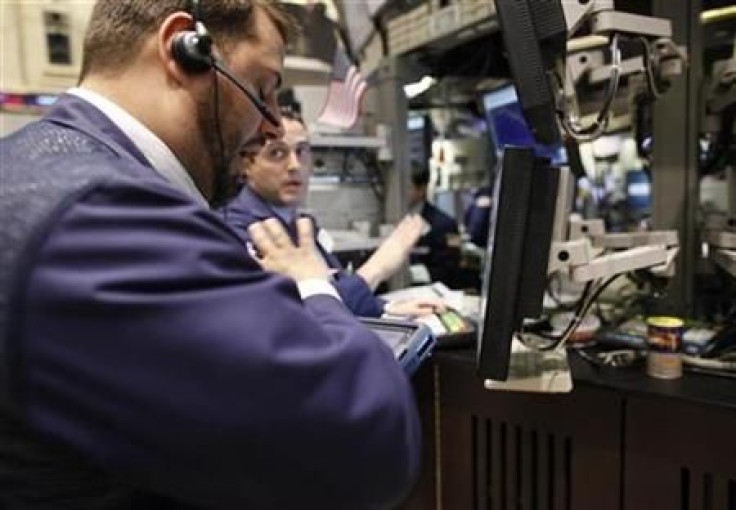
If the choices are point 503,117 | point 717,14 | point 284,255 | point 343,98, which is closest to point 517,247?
point 284,255

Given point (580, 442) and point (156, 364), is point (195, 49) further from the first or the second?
point (580, 442)

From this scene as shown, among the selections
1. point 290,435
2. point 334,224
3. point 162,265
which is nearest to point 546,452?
point 290,435

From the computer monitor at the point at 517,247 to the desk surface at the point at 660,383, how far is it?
0.26 metres

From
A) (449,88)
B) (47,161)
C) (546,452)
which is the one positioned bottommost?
(546,452)

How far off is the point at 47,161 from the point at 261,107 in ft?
1.09

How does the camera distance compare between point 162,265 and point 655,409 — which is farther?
point 655,409

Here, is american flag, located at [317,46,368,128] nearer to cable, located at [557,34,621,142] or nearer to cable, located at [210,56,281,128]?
cable, located at [557,34,621,142]

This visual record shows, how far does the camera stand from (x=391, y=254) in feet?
6.52

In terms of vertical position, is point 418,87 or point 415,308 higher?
point 418,87

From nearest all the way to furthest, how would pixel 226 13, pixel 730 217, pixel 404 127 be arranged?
1. pixel 226 13
2. pixel 730 217
3. pixel 404 127

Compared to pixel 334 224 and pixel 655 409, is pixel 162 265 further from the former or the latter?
pixel 334 224

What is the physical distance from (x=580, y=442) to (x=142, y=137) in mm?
1028

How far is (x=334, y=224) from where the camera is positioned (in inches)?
102

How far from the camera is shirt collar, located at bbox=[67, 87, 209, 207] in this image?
2.34ft
